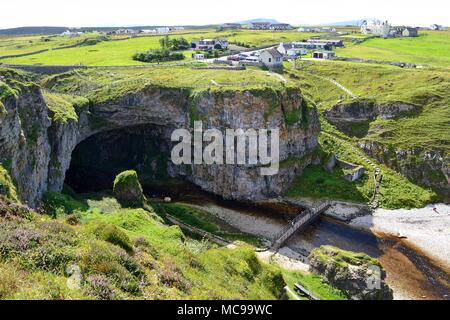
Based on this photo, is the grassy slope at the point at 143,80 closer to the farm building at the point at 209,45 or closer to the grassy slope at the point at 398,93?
the grassy slope at the point at 398,93

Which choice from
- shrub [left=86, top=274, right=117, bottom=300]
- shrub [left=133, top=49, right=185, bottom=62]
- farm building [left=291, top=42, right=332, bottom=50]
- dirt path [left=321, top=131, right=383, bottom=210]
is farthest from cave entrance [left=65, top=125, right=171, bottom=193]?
farm building [left=291, top=42, right=332, bottom=50]

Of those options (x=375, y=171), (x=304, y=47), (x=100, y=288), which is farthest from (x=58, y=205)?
(x=304, y=47)

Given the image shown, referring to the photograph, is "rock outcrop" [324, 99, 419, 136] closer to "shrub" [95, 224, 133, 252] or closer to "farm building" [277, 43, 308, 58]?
"farm building" [277, 43, 308, 58]

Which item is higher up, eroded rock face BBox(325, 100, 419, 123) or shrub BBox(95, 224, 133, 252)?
shrub BBox(95, 224, 133, 252)

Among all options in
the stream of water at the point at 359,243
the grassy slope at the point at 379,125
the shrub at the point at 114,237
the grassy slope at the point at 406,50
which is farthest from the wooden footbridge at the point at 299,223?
the grassy slope at the point at 406,50

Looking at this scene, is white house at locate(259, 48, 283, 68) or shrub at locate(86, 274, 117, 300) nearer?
shrub at locate(86, 274, 117, 300)
